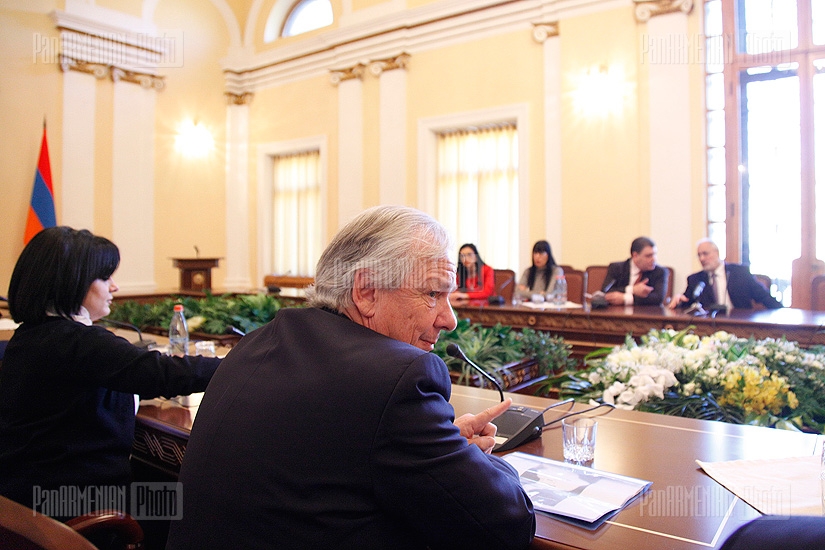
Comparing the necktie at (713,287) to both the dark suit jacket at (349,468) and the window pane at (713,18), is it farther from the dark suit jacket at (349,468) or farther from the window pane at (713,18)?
the dark suit jacket at (349,468)

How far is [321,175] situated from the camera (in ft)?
30.3

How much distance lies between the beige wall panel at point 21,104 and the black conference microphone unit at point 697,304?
793 centimetres

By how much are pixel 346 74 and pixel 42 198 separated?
4306 millimetres

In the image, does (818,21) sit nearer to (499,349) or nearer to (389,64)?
(389,64)

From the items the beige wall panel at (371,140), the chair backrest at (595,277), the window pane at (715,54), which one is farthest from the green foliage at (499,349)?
the beige wall panel at (371,140)

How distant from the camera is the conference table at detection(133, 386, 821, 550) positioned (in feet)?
3.54

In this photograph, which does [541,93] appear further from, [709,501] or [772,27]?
[709,501]

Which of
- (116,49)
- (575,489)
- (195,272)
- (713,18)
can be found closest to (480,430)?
(575,489)

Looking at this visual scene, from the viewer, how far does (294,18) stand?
9.95 m

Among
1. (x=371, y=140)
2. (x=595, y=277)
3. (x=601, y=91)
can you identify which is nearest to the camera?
(x=595, y=277)

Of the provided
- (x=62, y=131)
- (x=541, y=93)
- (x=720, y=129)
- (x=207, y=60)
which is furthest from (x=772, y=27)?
(x=62, y=131)

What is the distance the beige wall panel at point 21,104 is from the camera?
8023 mm

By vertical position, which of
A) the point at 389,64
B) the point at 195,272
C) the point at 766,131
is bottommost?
the point at 195,272

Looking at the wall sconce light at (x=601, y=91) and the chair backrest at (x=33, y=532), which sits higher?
the wall sconce light at (x=601, y=91)
